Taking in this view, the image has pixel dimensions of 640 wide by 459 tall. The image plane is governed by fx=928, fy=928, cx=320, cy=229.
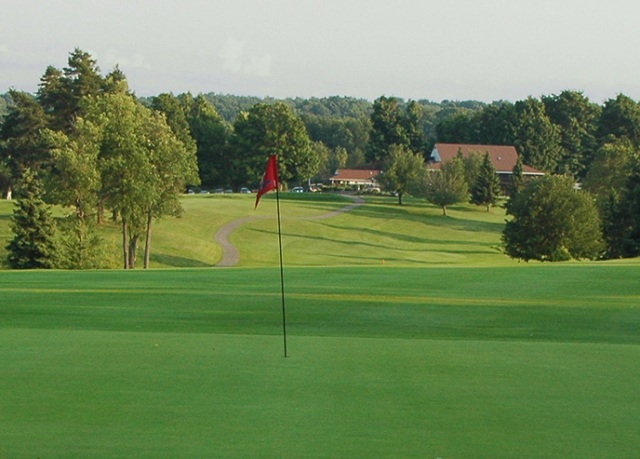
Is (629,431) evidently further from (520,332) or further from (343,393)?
(520,332)

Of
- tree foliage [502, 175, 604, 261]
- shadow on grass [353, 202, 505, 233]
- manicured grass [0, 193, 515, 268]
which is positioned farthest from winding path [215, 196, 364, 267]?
tree foliage [502, 175, 604, 261]

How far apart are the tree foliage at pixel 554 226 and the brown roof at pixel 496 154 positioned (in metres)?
57.2

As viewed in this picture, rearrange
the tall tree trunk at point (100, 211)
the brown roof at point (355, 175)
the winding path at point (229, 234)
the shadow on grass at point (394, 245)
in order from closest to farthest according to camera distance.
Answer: the tall tree trunk at point (100, 211)
the winding path at point (229, 234)
the shadow on grass at point (394, 245)
the brown roof at point (355, 175)

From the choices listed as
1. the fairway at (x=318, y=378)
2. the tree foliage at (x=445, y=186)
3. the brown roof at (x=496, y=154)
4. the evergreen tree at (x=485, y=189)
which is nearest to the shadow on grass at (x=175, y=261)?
the tree foliage at (x=445, y=186)

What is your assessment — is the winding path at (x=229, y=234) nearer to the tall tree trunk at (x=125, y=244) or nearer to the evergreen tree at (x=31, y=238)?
the tall tree trunk at (x=125, y=244)

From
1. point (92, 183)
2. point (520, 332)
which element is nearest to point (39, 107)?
point (92, 183)

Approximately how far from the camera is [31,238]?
50938 millimetres

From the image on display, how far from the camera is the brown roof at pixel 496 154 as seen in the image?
4921 inches

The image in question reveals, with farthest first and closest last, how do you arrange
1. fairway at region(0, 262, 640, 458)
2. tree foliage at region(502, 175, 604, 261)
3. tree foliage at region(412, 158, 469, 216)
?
tree foliage at region(412, 158, 469, 216) < tree foliage at region(502, 175, 604, 261) < fairway at region(0, 262, 640, 458)

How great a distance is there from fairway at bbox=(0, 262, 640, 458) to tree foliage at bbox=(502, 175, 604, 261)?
134 feet

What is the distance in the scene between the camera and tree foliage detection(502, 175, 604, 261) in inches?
2447

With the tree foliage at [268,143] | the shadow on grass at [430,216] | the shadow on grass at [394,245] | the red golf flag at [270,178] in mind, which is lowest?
the shadow on grass at [394,245]

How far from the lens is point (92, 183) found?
190 ft

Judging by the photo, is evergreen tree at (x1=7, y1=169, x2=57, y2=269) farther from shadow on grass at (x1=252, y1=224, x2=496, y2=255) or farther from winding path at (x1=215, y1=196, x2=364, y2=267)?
shadow on grass at (x1=252, y1=224, x2=496, y2=255)
